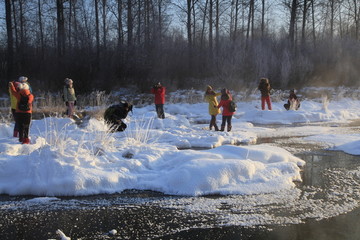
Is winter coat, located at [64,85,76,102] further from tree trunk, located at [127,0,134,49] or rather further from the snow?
tree trunk, located at [127,0,134,49]

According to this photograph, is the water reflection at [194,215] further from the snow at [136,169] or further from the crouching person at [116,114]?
the crouching person at [116,114]

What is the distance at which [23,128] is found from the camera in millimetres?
8086

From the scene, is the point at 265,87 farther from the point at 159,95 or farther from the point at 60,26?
the point at 60,26

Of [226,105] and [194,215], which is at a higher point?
[226,105]

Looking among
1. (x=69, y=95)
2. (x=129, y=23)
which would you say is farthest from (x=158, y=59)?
(x=69, y=95)

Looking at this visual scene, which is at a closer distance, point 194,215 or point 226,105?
point 194,215

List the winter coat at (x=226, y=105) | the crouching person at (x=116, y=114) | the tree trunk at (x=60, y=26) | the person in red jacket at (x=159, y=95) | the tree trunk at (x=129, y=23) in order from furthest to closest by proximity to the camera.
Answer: the tree trunk at (x=129, y=23) → the tree trunk at (x=60, y=26) → the person in red jacket at (x=159, y=95) → the winter coat at (x=226, y=105) → the crouching person at (x=116, y=114)

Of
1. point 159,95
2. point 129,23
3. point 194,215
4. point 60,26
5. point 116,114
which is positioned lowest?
point 194,215

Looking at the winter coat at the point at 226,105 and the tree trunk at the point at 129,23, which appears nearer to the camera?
the winter coat at the point at 226,105

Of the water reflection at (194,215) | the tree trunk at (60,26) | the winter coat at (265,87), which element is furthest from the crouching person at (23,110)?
the tree trunk at (60,26)

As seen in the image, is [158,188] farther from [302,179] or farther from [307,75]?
A: [307,75]

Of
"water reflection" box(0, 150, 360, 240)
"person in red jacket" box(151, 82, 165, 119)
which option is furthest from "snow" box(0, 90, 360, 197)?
"person in red jacket" box(151, 82, 165, 119)

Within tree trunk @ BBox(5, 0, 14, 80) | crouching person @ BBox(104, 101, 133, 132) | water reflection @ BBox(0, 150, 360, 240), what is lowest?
water reflection @ BBox(0, 150, 360, 240)

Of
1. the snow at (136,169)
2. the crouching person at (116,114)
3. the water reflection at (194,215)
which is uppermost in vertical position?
the crouching person at (116,114)
